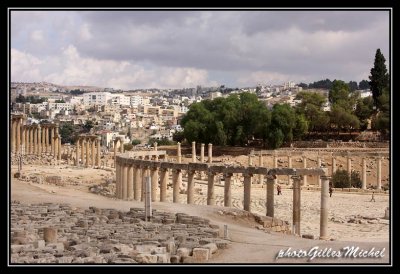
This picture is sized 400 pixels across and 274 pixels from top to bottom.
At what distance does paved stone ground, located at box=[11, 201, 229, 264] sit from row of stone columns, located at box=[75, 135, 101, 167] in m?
49.4

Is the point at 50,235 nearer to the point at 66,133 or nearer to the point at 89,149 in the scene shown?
the point at 89,149

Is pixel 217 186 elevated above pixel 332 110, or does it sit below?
below

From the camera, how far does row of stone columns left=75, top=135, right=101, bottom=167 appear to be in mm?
79062

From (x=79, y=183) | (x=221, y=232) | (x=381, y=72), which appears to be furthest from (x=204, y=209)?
(x=381, y=72)

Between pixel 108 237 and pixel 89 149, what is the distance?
59.8 meters

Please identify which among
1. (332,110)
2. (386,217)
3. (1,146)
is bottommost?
(386,217)

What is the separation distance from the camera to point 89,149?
8106cm

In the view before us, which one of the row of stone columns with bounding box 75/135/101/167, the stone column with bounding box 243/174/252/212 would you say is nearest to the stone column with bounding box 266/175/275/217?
the stone column with bounding box 243/174/252/212

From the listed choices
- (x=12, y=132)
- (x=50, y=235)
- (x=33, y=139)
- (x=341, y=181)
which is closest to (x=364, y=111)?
(x=341, y=181)

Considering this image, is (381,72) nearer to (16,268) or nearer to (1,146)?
(1,146)

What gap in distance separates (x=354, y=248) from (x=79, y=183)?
41.9m

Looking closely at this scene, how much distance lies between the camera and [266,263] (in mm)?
18531

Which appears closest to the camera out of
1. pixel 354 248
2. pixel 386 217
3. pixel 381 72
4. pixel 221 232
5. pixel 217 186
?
pixel 354 248

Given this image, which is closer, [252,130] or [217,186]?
[217,186]
